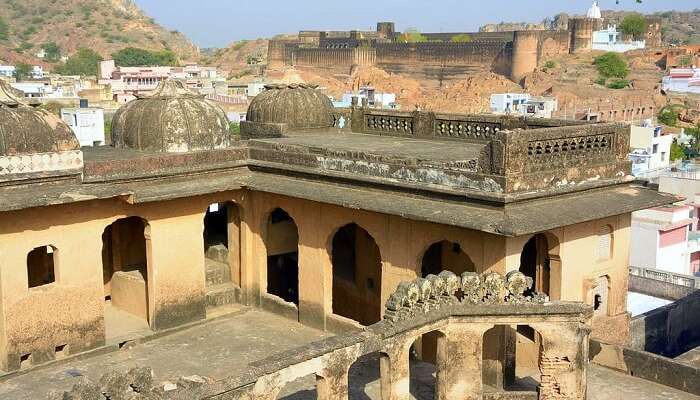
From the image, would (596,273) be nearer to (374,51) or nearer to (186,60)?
(374,51)

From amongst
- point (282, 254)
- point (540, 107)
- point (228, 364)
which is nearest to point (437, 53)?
point (540, 107)

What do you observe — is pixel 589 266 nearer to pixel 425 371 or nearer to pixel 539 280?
pixel 539 280

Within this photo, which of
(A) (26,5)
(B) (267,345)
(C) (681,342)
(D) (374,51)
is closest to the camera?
(B) (267,345)

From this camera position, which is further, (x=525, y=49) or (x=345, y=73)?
(x=345, y=73)

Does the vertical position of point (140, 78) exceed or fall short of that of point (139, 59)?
it falls short

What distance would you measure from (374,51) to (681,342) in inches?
3071

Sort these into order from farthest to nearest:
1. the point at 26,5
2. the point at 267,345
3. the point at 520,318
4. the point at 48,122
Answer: the point at 26,5 → the point at 267,345 → the point at 48,122 → the point at 520,318

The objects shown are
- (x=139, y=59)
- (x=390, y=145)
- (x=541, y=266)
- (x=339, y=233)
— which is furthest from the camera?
(x=139, y=59)

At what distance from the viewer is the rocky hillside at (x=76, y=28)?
132 metres

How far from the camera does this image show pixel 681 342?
17.5 meters

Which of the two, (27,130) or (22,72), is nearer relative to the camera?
(27,130)

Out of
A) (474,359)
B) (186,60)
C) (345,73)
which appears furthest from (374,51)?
(474,359)

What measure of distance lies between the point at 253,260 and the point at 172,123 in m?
3.03

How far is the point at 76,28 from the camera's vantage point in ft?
452
